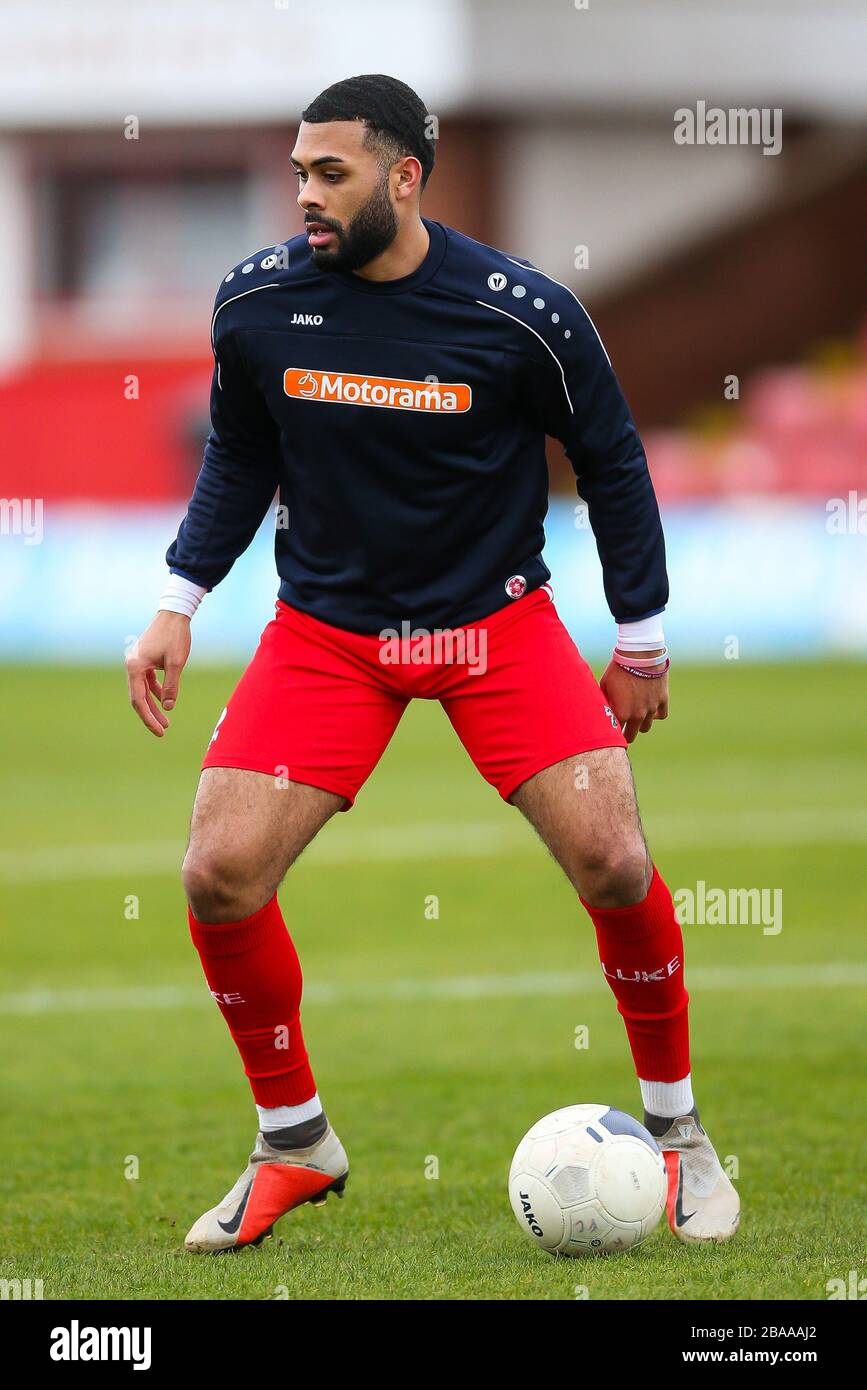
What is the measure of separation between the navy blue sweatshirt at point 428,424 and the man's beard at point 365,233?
0.10 metres

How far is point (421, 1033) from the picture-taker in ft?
21.7

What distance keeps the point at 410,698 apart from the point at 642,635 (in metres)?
0.54

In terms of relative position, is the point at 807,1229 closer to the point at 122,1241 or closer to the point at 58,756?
the point at 122,1241

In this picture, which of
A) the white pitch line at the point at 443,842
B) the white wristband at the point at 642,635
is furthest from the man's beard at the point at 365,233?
the white pitch line at the point at 443,842

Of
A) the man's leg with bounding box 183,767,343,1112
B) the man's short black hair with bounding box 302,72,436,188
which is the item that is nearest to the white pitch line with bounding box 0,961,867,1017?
the man's leg with bounding box 183,767,343,1112

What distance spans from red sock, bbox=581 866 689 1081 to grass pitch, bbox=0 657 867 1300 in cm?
40

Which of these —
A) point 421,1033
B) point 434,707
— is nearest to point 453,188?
point 434,707

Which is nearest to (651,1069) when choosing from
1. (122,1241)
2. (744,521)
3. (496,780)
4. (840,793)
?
(496,780)

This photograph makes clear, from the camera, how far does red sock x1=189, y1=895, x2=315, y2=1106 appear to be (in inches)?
167

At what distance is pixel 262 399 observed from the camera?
14.1 ft

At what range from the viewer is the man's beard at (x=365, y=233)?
405 centimetres

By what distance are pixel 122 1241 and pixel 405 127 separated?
2.49 m

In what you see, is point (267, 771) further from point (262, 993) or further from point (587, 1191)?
point (587, 1191)

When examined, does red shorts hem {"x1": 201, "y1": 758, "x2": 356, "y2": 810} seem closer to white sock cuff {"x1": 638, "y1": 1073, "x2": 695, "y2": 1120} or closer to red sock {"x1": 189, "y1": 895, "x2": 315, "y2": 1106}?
red sock {"x1": 189, "y1": 895, "x2": 315, "y2": 1106}
